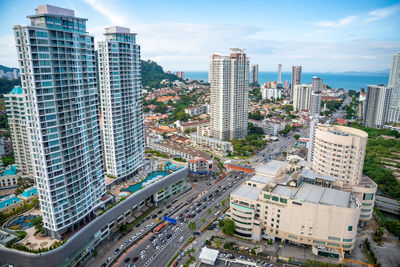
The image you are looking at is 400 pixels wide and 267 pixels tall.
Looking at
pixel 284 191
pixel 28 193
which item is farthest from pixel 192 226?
pixel 28 193

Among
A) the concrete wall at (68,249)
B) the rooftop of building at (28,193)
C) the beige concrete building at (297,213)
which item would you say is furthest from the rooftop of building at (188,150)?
the rooftop of building at (28,193)

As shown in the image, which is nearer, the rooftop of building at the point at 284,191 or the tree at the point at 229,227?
the rooftop of building at the point at 284,191

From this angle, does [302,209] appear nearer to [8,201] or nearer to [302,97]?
[8,201]

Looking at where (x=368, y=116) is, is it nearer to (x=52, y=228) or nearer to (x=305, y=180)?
(x=305, y=180)

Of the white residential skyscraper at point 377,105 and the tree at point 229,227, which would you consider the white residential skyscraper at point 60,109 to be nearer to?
the tree at point 229,227

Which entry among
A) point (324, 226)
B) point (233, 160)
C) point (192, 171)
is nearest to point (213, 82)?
point (233, 160)

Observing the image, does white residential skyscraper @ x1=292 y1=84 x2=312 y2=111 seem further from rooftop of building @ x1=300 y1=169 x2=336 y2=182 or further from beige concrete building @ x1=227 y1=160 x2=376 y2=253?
rooftop of building @ x1=300 y1=169 x2=336 y2=182
